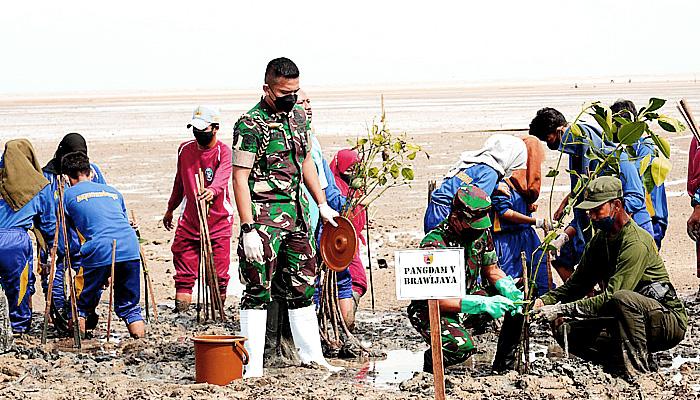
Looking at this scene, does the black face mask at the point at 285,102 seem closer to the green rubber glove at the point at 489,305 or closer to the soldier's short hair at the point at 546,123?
the green rubber glove at the point at 489,305

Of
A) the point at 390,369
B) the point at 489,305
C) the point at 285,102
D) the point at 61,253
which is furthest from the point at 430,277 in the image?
the point at 61,253

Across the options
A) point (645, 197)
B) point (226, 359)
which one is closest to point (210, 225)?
point (226, 359)

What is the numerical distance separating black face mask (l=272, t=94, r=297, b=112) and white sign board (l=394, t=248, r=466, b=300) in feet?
5.12

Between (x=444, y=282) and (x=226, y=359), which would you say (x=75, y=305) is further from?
(x=444, y=282)

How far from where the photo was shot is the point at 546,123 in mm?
6480

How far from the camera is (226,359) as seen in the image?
5098 millimetres

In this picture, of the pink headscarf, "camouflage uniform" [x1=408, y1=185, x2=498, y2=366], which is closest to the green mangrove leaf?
"camouflage uniform" [x1=408, y1=185, x2=498, y2=366]

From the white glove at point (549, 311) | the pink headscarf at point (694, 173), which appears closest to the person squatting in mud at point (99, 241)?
the white glove at point (549, 311)

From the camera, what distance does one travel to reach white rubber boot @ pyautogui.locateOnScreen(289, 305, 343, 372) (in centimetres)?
550

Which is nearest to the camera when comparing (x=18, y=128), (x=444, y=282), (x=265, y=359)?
(x=444, y=282)

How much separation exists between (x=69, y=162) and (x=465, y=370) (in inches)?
127

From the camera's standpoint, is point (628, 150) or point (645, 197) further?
point (645, 197)

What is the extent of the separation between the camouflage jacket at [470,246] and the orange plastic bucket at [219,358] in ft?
4.04

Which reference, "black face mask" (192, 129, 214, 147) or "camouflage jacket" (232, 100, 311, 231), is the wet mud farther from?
"black face mask" (192, 129, 214, 147)
